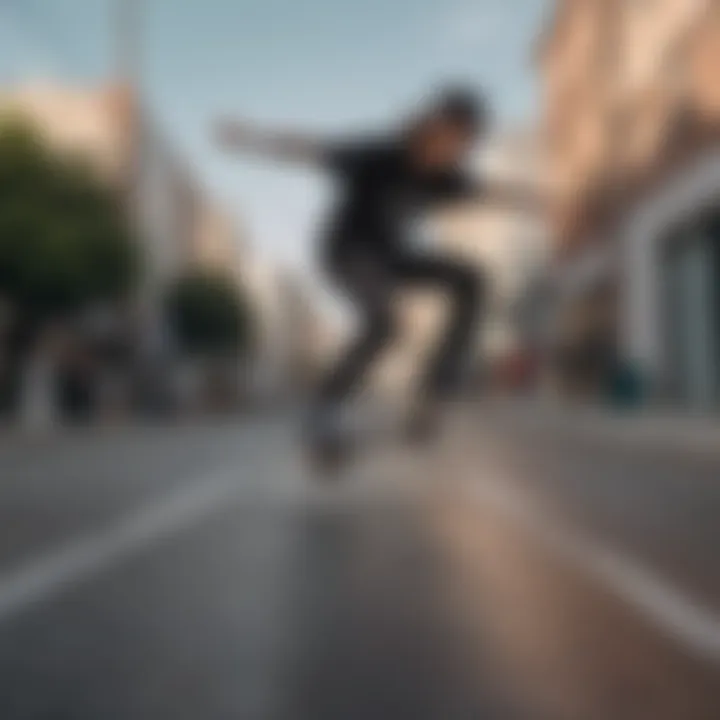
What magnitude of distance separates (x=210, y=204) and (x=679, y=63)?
72.6 metres

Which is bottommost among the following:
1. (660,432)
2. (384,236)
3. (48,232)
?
(660,432)

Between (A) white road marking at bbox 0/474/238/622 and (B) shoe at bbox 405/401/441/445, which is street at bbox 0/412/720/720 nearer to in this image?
(A) white road marking at bbox 0/474/238/622

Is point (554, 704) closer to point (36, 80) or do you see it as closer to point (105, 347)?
point (105, 347)

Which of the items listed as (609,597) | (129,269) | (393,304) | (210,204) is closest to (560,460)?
(393,304)

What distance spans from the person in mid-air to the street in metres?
0.71

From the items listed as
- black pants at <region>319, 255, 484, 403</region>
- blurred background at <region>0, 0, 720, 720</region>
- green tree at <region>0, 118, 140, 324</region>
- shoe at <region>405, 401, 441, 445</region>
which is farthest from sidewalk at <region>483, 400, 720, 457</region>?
green tree at <region>0, 118, 140, 324</region>

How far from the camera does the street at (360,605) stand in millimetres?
2260

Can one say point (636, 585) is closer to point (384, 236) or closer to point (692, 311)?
point (384, 236)

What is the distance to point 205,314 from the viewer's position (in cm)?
5969

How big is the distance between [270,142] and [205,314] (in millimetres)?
54024

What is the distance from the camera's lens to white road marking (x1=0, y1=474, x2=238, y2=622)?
11.4ft

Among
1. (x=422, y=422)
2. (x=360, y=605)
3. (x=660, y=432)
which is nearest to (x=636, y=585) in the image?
(x=360, y=605)

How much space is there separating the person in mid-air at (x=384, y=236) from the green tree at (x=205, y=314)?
53654mm

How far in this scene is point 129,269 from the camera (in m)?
36.2
